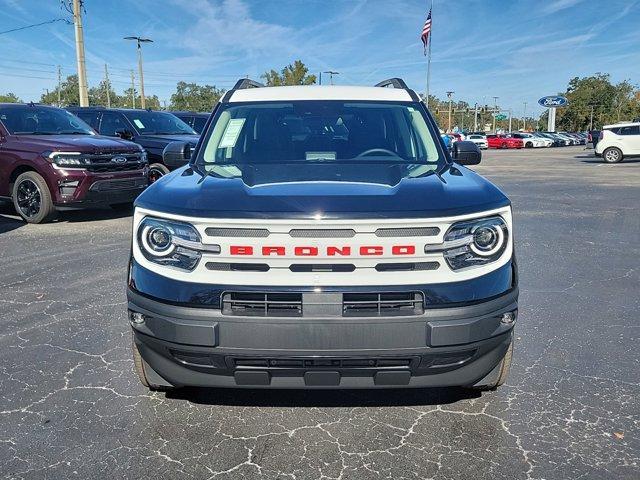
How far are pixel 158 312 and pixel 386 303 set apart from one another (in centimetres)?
100

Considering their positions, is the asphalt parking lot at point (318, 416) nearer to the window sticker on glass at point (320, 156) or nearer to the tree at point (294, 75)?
the window sticker on glass at point (320, 156)

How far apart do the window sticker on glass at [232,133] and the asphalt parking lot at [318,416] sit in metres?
1.56

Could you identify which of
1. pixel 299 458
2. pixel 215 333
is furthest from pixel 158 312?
pixel 299 458

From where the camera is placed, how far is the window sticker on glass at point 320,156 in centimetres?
357

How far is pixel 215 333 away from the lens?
2.37 metres

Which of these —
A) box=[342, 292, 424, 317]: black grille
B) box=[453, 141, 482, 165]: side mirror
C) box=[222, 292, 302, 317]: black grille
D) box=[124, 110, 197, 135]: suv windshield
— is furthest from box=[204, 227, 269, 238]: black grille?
box=[124, 110, 197, 135]: suv windshield

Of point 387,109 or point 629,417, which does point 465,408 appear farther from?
point 387,109

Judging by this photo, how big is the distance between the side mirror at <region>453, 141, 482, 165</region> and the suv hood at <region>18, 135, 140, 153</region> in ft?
20.2

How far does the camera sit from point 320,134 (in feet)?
12.4

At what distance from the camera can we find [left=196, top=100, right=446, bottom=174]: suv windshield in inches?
142

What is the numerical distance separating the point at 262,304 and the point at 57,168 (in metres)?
6.98

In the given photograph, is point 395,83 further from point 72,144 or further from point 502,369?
point 72,144

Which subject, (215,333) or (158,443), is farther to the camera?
(158,443)

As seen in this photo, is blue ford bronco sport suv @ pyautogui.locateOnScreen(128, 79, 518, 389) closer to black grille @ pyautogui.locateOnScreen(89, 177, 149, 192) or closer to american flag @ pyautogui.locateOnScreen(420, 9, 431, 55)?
black grille @ pyautogui.locateOnScreen(89, 177, 149, 192)
